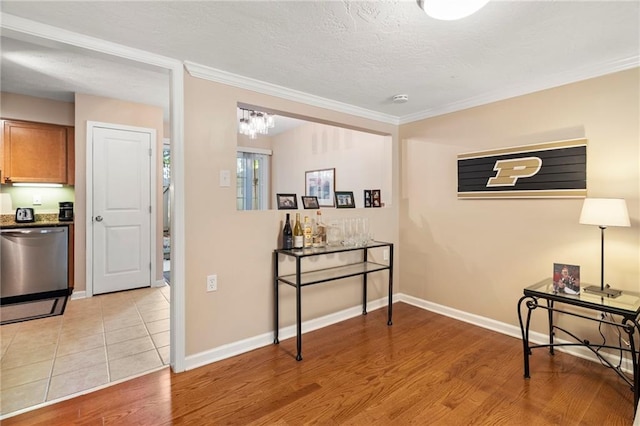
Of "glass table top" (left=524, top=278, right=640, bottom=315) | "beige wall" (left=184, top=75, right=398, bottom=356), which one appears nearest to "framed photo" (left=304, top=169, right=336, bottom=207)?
"beige wall" (left=184, top=75, right=398, bottom=356)

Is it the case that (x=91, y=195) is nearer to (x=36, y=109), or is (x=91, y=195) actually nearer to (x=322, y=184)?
(x=36, y=109)

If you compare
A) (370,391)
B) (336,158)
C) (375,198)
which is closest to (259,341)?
(370,391)

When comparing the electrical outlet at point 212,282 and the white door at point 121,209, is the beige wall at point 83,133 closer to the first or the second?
the white door at point 121,209

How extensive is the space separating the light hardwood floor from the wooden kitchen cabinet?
3234mm

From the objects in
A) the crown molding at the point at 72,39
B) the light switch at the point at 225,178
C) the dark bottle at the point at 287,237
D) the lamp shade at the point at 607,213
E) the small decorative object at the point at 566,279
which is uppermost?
the crown molding at the point at 72,39

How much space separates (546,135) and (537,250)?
1.00 m

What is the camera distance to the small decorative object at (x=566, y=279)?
7.19ft

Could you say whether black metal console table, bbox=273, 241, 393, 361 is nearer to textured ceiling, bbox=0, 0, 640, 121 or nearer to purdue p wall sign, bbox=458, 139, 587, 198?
purdue p wall sign, bbox=458, 139, 587, 198

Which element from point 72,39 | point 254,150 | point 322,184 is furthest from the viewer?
point 254,150

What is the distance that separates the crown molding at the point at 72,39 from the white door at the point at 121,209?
2367 millimetres

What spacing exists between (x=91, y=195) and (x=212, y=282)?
2.59 m

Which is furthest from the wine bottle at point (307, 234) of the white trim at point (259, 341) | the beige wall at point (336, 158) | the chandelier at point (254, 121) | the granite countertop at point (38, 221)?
the granite countertop at point (38, 221)

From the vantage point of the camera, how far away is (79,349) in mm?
2625

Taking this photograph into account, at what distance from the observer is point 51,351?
101 inches
